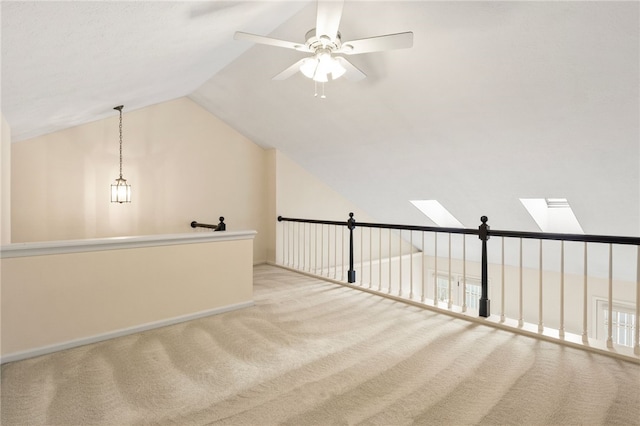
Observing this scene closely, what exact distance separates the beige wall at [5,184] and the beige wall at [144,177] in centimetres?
45

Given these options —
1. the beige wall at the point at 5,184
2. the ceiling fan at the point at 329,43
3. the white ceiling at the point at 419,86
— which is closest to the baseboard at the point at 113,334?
the beige wall at the point at 5,184

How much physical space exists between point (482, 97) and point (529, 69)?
0.50m

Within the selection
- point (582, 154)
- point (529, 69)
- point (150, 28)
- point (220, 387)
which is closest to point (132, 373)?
point (220, 387)

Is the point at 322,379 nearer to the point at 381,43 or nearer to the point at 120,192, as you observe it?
the point at 381,43

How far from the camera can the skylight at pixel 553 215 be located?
4879mm

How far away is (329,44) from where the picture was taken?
2.54m

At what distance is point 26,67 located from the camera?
198cm

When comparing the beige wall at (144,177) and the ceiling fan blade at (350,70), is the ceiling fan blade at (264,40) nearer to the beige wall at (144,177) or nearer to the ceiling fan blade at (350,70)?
the ceiling fan blade at (350,70)

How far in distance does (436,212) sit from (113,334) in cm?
537

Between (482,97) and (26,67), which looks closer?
(26,67)

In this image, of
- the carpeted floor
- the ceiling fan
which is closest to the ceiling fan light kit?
the ceiling fan

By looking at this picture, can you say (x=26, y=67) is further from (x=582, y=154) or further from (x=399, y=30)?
(x=582, y=154)

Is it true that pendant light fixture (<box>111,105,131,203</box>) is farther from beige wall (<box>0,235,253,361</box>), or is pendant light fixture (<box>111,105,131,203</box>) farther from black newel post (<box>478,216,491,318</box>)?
black newel post (<box>478,216,491,318</box>)

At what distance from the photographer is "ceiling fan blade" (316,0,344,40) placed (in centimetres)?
209
